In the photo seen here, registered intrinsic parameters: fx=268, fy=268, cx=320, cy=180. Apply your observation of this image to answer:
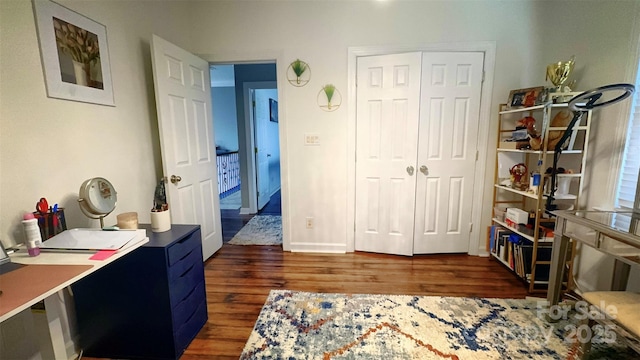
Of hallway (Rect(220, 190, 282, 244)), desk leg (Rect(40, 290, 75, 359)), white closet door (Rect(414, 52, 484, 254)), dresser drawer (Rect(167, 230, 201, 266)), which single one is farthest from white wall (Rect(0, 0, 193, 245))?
white closet door (Rect(414, 52, 484, 254))

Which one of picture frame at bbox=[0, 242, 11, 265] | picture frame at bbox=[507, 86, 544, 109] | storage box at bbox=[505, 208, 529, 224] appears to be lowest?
storage box at bbox=[505, 208, 529, 224]

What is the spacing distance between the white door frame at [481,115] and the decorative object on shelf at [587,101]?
72 centimetres

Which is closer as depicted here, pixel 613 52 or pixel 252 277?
pixel 613 52

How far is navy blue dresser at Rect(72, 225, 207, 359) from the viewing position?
4.69ft

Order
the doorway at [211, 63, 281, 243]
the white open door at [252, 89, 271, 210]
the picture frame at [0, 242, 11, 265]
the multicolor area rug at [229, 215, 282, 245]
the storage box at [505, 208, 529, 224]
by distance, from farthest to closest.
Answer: the white open door at [252, 89, 271, 210]
the doorway at [211, 63, 281, 243]
the multicolor area rug at [229, 215, 282, 245]
the storage box at [505, 208, 529, 224]
the picture frame at [0, 242, 11, 265]

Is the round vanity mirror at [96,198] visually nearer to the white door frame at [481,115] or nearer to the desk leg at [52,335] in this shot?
the desk leg at [52,335]

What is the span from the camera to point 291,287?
87.8 inches

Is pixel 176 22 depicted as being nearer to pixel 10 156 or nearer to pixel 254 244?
Answer: pixel 10 156

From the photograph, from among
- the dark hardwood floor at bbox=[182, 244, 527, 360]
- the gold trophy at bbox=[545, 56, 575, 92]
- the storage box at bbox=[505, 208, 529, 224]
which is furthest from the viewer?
the storage box at bbox=[505, 208, 529, 224]

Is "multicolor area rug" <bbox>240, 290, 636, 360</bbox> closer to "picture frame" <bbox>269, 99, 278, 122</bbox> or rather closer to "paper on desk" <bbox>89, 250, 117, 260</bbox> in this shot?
"paper on desk" <bbox>89, 250, 117, 260</bbox>

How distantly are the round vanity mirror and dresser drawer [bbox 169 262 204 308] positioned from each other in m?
0.57

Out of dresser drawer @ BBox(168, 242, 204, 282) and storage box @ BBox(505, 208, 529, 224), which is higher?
storage box @ BBox(505, 208, 529, 224)

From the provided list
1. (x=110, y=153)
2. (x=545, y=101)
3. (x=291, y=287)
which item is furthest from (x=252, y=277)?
(x=545, y=101)

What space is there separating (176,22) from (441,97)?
2591 millimetres
